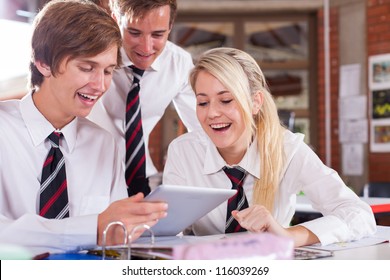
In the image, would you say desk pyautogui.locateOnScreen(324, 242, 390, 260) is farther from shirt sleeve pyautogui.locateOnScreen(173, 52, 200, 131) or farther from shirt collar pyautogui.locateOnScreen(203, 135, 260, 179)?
shirt sleeve pyautogui.locateOnScreen(173, 52, 200, 131)

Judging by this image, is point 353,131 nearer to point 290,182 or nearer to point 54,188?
point 290,182

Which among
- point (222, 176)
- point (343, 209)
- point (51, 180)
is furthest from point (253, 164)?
point (51, 180)

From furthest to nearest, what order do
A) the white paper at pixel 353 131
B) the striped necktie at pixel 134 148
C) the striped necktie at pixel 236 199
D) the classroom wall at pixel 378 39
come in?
the white paper at pixel 353 131 < the classroom wall at pixel 378 39 < the striped necktie at pixel 134 148 < the striped necktie at pixel 236 199

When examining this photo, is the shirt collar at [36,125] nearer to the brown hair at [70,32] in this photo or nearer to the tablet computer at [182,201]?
the brown hair at [70,32]

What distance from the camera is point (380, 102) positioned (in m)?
6.01

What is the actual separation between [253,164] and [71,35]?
75cm

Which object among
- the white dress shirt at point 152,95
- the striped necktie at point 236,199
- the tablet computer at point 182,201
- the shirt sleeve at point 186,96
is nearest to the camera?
the tablet computer at point 182,201

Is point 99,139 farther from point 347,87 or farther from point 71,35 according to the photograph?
point 347,87

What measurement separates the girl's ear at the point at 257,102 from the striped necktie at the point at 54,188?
0.73 meters

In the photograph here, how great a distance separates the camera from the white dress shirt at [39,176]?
1548 mm

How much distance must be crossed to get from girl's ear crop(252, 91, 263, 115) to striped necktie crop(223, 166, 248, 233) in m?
0.24

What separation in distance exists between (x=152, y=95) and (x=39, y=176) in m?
1.02

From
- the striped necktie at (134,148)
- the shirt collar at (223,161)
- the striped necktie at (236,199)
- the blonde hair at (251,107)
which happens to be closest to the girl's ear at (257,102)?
the blonde hair at (251,107)
